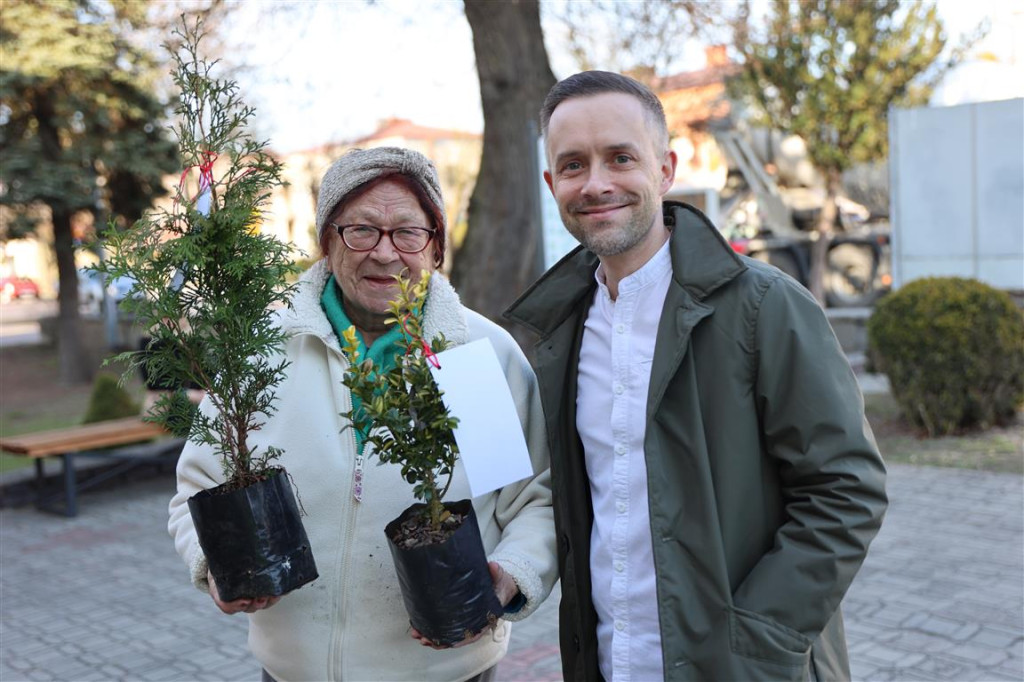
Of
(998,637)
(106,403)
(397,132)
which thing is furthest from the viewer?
(397,132)

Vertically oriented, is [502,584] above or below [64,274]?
below

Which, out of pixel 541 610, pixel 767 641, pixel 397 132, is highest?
pixel 397 132

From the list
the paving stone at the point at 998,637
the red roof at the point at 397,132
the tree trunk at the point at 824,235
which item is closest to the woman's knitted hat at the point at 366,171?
the paving stone at the point at 998,637

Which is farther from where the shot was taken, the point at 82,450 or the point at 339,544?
the point at 82,450

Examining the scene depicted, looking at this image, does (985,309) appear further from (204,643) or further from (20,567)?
(20,567)

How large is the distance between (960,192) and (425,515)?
1028 cm

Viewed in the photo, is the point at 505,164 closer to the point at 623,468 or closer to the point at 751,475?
the point at 623,468

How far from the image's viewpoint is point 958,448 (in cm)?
848

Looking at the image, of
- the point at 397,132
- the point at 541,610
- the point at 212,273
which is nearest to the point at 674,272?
the point at 212,273

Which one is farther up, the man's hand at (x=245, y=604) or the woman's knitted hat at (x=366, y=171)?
the woman's knitted hat at (x=366, y=171)

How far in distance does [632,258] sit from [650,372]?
28cm

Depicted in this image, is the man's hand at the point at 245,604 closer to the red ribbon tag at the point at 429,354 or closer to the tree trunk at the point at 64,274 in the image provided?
the red ribbon tag at the point at 429,354

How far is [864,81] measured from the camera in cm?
1459

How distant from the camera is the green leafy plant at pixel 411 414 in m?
1.82
